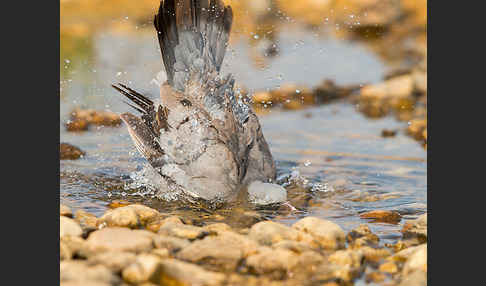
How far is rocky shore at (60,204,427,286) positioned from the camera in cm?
294

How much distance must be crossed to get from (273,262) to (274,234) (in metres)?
0.43

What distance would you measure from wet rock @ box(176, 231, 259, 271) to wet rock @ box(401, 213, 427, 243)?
44.4 inches

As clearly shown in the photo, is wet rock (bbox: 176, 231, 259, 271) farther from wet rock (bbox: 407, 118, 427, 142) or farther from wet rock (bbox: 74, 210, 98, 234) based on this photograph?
wet rock (bbox: 407, 118, 427, 142)

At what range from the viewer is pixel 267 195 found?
456 cm

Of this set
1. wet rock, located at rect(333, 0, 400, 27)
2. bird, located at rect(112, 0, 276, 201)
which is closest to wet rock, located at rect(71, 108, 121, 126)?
bird, located at rect(112, 0, 276, 201)

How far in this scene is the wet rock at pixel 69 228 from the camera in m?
3.46

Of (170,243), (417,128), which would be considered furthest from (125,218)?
(417,128)

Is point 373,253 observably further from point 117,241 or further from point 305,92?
point 305,92

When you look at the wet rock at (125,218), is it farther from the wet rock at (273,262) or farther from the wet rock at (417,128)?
the wet rock at (417,128)

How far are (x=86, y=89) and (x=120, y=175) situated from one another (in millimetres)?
2815

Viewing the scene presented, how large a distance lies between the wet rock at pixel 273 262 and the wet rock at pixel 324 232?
1.32ft

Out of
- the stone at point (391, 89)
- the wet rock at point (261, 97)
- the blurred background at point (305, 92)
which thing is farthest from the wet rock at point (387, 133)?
the wet rock at point (261, 97)

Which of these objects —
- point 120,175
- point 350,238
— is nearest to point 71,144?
point 120,175

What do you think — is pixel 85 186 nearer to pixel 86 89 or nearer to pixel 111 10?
pixel 86 89
